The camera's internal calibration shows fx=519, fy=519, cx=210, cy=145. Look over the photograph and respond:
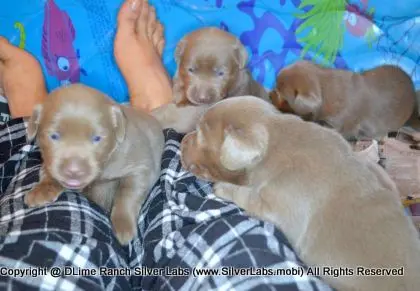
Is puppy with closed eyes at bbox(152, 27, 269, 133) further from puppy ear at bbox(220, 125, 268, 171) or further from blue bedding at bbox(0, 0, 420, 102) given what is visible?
puppy ear at bbox(220, 125, 268, 171)

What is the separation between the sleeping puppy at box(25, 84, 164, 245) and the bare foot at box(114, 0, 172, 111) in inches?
35.5

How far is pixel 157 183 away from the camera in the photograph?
2.61 meters

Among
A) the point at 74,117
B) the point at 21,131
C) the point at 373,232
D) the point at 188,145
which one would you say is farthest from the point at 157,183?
the point at 373,232

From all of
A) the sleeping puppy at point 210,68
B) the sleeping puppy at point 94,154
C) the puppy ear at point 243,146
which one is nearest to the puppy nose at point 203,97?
the sleeping puppy at point 210,68

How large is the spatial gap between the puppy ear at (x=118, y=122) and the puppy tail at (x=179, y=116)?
87 cm

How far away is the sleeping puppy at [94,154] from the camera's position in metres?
2.17

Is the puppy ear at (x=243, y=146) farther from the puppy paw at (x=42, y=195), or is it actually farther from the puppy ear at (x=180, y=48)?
the puppy ear at (x=180, y=48)

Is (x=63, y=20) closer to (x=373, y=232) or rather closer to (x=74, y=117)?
(x=74, y=117)

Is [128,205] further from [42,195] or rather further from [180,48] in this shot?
[180,48]

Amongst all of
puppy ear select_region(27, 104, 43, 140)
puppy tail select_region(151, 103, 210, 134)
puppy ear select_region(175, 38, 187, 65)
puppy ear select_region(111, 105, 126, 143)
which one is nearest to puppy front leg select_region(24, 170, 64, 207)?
puppy ear select_region(27, 104, 43, 140)

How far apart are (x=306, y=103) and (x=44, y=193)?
165 centimetres

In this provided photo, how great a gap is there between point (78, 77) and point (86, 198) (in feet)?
4.79

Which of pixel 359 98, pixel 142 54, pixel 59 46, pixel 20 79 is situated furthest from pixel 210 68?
pixel 20 79

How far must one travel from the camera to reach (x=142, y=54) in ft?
11.7
